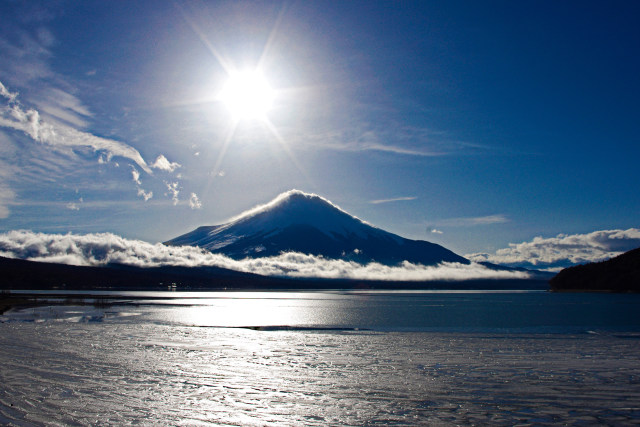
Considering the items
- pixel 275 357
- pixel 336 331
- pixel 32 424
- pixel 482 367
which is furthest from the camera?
pixel 336 331

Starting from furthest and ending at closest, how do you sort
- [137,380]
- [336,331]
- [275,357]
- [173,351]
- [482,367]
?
[336,331]
[173,351]
[275,357]
[482,367]
[137,380]

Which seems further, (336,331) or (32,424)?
(336,331)

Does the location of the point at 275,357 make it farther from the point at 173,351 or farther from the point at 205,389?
the point at 205,389

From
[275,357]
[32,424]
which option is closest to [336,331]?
[275,357]

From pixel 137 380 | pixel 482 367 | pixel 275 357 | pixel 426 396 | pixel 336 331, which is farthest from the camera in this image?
pixel 336 331

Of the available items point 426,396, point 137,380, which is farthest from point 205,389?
point 426,396

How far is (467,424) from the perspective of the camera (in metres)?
17.3

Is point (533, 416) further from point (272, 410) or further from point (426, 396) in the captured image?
point (272, 410)

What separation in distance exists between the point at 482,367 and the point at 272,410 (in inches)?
595

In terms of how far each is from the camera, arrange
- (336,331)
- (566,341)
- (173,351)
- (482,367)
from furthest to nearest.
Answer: (336,331) → (566,341) → (173,351) → (482,367)

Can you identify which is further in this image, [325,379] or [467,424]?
[325,379]

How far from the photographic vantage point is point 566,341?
43406 mm

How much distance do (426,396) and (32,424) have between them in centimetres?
1485

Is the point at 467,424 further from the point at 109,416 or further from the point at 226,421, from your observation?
the point at 109,416
